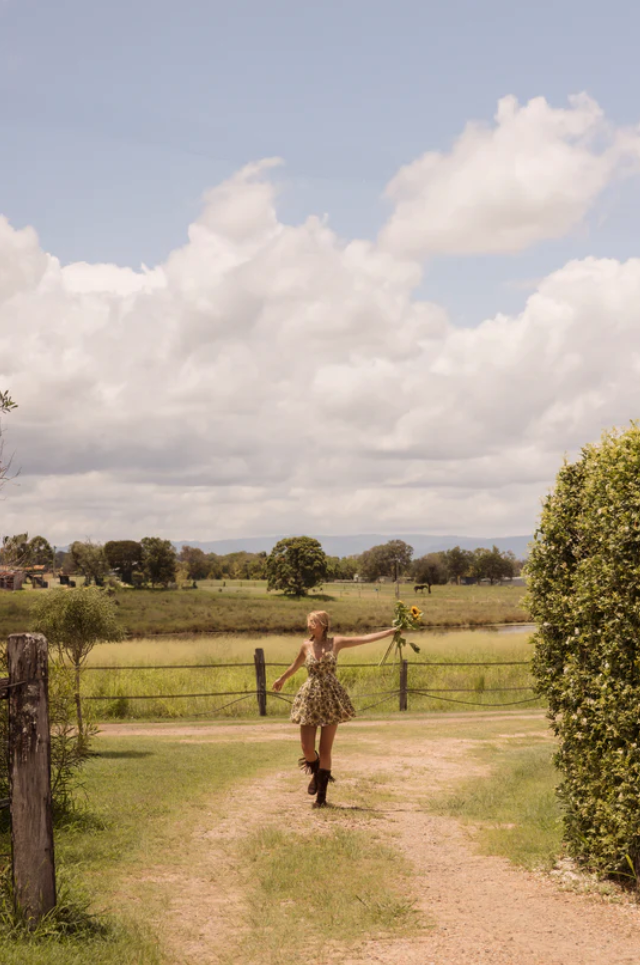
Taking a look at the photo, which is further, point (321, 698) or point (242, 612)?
point (242, 612)

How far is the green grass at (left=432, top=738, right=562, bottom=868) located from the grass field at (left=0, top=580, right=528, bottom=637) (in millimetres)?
35155

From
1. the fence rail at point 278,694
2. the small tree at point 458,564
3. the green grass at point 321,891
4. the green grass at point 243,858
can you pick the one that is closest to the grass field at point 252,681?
the fence rail at point 278,694

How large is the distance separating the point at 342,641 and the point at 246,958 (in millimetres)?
4607

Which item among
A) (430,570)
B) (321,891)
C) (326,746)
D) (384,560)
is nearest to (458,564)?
(430,570)

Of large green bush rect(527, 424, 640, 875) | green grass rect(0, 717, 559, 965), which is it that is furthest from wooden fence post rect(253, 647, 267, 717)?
large green bush rect(527, 424, 640, 875)

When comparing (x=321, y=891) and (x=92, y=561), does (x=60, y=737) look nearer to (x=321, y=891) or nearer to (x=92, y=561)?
(x=321, y=891)

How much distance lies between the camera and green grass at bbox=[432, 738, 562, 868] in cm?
814

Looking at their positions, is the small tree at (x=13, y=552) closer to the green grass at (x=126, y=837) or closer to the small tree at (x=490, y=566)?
the green grass at (x=126, y=837)

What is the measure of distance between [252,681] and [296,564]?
2630 inches

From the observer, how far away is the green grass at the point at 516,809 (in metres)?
8.14

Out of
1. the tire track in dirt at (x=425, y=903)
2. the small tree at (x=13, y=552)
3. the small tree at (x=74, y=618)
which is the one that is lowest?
the tire track in dirt at (x=425, y=903)

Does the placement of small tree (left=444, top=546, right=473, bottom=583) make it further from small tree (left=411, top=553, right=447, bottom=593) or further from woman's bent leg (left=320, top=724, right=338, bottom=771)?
woman's bent leg (left=320, top=724, right=338, bottom=771)

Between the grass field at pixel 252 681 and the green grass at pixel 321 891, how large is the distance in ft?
35.7

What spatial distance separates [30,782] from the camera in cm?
548
